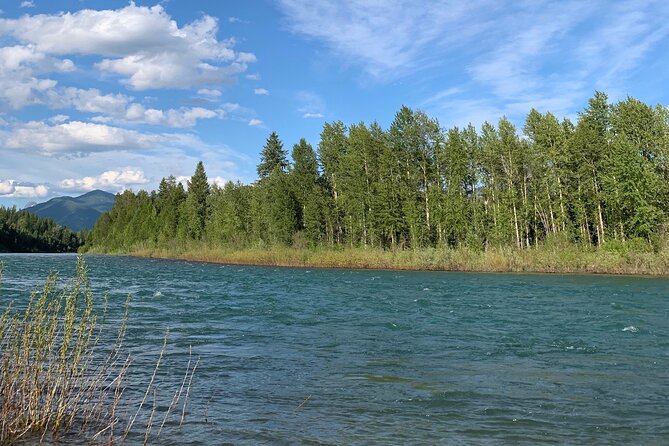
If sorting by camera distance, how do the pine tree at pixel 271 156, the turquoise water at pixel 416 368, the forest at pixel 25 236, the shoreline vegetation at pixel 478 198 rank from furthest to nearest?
the forest at pixel 25 236, the pine tree at pixel 271 156, the shoreline vegetation at pixel 478 198, the turquoise water at pixel 416 368

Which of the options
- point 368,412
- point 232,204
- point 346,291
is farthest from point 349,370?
point 232,204

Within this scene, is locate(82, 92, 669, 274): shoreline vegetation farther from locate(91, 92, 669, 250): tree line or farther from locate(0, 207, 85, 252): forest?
locate(0, 207, 85, 252): forest

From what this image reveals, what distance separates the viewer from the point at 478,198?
59406 mm

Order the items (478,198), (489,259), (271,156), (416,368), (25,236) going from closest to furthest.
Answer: (416,368) < (489,259) < (478,198) < (271,156) < (25,236)

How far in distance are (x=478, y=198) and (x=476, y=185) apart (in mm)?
1643

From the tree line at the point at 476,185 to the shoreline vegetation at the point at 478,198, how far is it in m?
0.15

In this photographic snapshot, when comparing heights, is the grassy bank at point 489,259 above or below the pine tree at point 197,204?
below

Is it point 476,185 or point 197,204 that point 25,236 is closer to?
point 197,204

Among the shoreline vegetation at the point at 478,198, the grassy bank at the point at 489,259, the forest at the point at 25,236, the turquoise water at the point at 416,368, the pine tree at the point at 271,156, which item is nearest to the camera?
the turquoise water at the point at 416,368

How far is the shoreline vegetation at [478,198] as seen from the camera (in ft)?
150

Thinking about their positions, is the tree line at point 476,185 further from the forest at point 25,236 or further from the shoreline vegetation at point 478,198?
the forest at point 25,236

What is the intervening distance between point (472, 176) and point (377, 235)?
43.3 feet

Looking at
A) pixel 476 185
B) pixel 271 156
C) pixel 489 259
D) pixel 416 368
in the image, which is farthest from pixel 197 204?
pixel 416 368

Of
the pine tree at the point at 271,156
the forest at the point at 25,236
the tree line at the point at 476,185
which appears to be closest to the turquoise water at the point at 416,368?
the tree line at the point at 476,185
